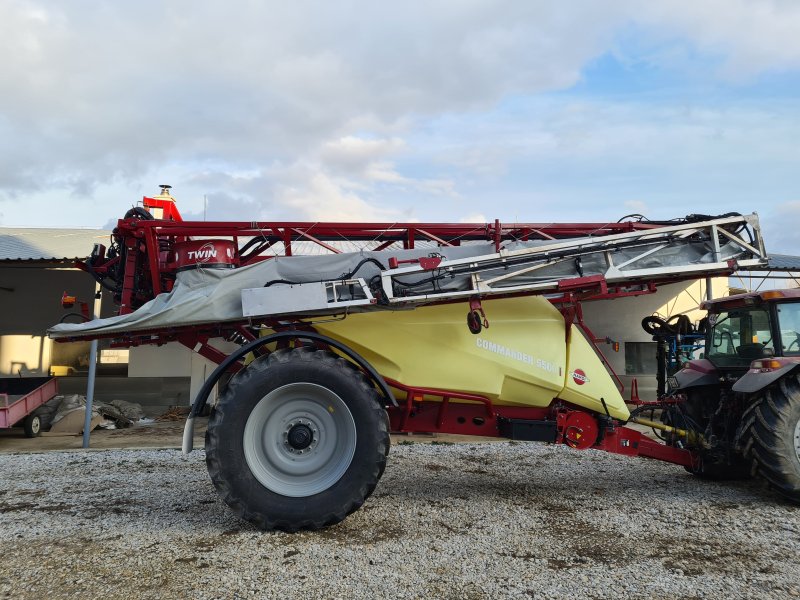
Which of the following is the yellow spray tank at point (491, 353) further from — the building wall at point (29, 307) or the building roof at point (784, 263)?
the building wall at point (29, 307)

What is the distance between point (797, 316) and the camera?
5555 mm

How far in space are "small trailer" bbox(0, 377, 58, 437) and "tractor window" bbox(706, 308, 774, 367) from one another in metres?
9.80

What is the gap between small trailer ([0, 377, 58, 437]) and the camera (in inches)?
358

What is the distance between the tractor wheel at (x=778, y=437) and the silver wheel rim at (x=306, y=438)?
11.5 ft

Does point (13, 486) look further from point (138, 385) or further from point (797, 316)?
point (797, 316)

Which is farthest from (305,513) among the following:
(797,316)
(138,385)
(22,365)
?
(22,365)

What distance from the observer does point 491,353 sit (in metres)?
5.03

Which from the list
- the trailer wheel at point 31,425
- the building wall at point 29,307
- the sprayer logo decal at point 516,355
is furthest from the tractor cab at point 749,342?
the building wall at point 29,307

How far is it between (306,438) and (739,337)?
14.7ft

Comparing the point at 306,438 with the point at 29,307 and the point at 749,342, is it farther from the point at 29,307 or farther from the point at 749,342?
the point at 29,307

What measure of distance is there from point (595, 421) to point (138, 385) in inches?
415

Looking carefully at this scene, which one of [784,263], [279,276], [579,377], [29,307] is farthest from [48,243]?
[784,263]

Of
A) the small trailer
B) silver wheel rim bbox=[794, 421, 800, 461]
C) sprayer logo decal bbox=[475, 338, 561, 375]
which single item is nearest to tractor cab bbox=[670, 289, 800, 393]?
silver wheel rim bbox=[794, 421, 800, 461]

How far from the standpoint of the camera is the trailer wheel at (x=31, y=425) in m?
9.80
